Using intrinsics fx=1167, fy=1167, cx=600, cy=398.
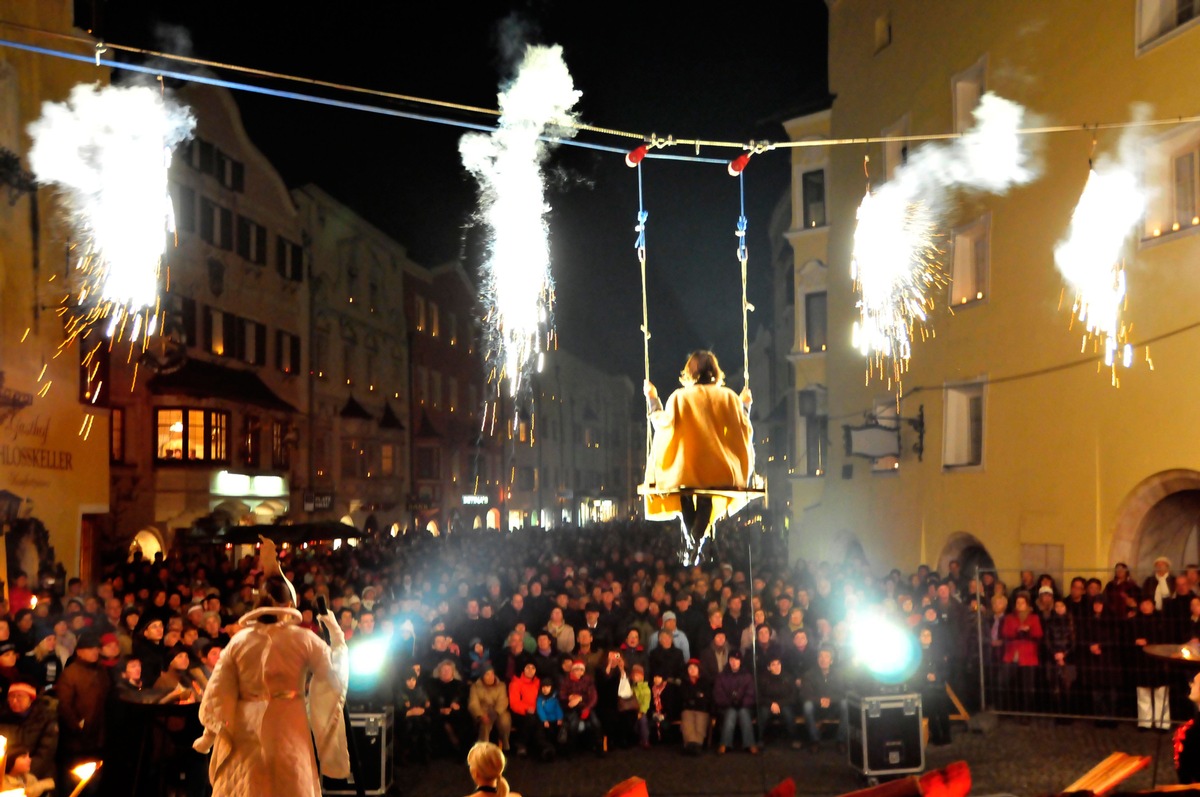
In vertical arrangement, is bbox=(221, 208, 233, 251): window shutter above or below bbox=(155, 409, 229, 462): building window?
above

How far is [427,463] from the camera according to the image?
162 ft

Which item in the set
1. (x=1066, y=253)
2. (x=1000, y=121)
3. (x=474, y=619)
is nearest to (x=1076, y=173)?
(x=1066, y=253)

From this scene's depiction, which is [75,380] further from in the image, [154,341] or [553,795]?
[553,795]

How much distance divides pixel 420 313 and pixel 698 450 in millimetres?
40957

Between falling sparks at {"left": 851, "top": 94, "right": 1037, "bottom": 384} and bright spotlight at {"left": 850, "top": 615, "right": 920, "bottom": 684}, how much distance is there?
7836 mm

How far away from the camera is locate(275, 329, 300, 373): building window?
1419 inches

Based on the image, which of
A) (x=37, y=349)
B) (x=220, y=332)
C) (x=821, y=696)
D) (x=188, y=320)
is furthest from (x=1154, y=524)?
A: (x=220, y=332)

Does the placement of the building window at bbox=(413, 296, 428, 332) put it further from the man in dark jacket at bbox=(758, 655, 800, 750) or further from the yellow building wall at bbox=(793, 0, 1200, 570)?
the man in dark jacket at bbox=(758, 655, 800, 750)

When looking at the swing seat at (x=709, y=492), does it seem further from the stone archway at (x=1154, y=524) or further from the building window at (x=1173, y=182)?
the stone archway at (x=1154, y=524)

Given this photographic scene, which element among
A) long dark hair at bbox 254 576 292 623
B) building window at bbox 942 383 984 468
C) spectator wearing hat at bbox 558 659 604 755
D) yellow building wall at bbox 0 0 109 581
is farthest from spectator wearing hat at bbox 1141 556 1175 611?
yellow building wall at bbox 0 0 109 581

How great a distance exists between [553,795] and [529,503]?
5098 cm

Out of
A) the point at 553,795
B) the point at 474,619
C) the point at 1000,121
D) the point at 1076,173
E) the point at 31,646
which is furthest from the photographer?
the point at 1000,121

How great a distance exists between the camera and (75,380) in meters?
22.0

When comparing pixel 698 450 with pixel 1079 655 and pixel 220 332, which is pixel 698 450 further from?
pixel 220 332
